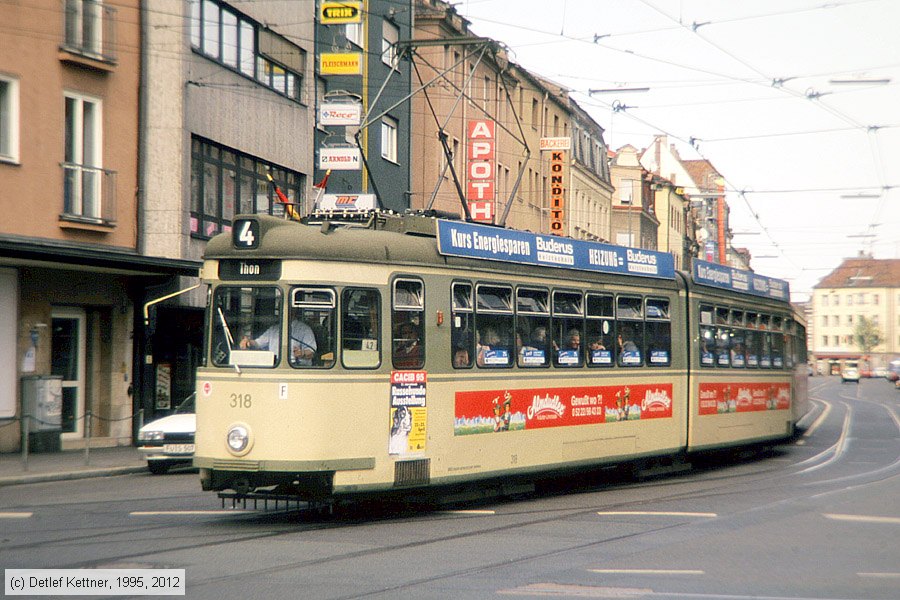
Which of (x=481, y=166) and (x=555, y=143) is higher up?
(x=555, y=143)

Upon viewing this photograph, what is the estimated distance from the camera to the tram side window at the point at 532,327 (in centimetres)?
1455

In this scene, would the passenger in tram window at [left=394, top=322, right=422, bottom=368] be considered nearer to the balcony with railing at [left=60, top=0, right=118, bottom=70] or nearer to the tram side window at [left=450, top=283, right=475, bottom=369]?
the tram side window at [left=450, top=283, right=475, bottom=369]

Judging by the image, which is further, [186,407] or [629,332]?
[186,407]

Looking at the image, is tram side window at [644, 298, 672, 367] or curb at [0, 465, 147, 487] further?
tram side window at [644, 298, 672, 367]

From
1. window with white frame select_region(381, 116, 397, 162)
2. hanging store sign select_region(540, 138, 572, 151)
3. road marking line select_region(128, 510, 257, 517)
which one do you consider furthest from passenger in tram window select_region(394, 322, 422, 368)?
hanging store sign select_region(540, 138, 572, 151)

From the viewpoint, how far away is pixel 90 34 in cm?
2262

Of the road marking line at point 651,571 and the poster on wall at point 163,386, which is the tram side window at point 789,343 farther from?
the road marking line at point 651,571

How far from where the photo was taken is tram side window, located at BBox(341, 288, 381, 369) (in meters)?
12.2

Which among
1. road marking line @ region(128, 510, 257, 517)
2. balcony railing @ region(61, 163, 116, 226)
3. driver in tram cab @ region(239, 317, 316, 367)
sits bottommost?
road marking line @ region(128, 510, 257, 517)

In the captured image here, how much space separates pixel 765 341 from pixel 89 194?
1302cm

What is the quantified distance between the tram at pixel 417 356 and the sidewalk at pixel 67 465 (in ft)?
21.6

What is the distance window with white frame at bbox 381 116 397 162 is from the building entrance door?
14.0 meters

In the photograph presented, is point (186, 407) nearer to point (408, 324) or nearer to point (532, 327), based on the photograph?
point (532, 327)

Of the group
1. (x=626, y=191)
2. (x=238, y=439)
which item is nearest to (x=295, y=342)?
(x=238, y=439)
